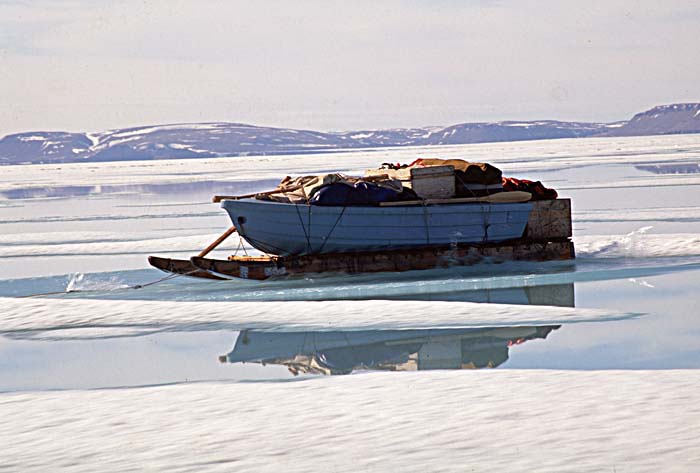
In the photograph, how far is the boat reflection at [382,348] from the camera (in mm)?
8898

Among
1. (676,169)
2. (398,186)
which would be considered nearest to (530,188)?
(398,186)

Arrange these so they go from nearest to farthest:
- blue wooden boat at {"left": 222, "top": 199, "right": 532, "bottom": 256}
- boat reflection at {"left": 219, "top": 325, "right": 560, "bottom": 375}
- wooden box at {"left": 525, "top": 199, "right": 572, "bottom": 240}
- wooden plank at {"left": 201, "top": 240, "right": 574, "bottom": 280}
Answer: boat reflection at {"left": 219, "top": 325, "right": 560, "bottom": 375} < wooden plank at {"left": 201, "top": 240, "right": 574, "bottom": 280} < blue wooden boat at {"left": 222, "top": 199, "right": 532, "bottom": 256} < wooden box at {"left": 525, "top": 199, "right": 572, "bottom": 240}

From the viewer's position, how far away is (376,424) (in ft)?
21.5

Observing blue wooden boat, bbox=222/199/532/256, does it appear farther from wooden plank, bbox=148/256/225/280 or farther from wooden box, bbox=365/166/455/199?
wooden plank, bbox=148/256/225/280

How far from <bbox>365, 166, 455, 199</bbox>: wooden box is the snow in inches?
330

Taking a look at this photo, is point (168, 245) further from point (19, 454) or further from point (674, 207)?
point (19, 454)

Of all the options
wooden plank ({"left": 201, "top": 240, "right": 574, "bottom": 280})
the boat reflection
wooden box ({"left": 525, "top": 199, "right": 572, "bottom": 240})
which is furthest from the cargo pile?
the boat reflection

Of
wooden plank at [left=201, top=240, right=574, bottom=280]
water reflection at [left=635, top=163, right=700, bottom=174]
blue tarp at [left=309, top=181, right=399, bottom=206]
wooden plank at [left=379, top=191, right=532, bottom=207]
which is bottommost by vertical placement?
water reflection at [left=635, top=163, right=700, bottom=174]

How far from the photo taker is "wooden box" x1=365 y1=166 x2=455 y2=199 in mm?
16453

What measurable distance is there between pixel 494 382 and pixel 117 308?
622 centimetres

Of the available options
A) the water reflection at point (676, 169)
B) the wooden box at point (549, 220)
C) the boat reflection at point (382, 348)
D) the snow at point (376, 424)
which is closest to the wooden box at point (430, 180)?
the wooden box at point (549, 220)

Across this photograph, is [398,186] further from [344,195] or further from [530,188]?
[530,188]

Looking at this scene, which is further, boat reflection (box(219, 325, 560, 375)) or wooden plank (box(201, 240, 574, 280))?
wooden plank (box(201, 240, 574, 280))

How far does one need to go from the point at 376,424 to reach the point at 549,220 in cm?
1148
